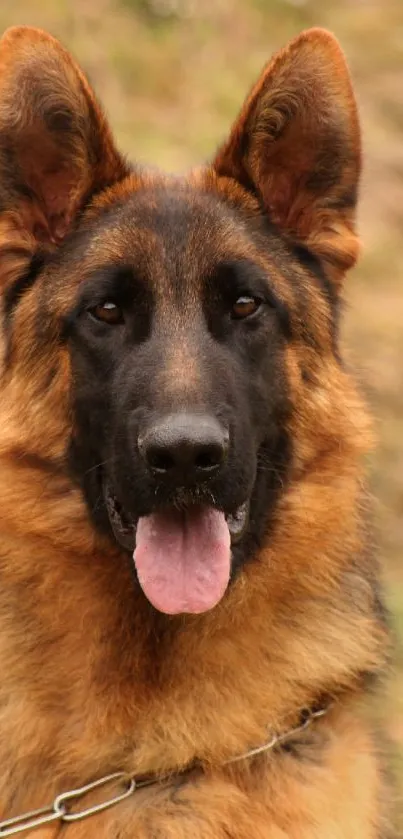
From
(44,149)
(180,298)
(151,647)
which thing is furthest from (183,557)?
(44,149)

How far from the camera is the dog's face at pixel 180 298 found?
3174 millimetres

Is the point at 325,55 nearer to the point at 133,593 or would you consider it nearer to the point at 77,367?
the point at 77,367

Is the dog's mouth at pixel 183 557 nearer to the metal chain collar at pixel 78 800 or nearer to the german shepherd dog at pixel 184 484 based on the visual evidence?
the german shepherd dog at pixel 184 484

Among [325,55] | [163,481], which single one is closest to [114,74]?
[325,55]

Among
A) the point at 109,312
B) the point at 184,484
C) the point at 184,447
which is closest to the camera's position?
the point at 184,447

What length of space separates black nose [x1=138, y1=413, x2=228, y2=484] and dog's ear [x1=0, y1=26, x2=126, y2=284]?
2.88ft

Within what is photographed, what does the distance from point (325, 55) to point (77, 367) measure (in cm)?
119

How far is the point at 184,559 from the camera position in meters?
3.16

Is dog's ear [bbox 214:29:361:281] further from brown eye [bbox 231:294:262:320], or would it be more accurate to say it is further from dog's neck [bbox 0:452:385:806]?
dog's neck [bbox 0:452:385:806]

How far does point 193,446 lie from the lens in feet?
9.64

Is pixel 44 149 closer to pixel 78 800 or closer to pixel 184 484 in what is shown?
pixel 184 484

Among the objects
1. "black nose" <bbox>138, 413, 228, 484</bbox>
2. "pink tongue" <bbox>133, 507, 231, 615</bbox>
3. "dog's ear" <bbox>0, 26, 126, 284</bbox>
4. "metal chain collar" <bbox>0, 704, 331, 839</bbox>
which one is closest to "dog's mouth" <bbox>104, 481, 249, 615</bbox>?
"pink tongue" <bbox>133, 507, 231, 615</bbox>

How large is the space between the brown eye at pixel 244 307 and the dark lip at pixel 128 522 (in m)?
0.56

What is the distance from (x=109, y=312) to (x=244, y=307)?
0.40 meters
